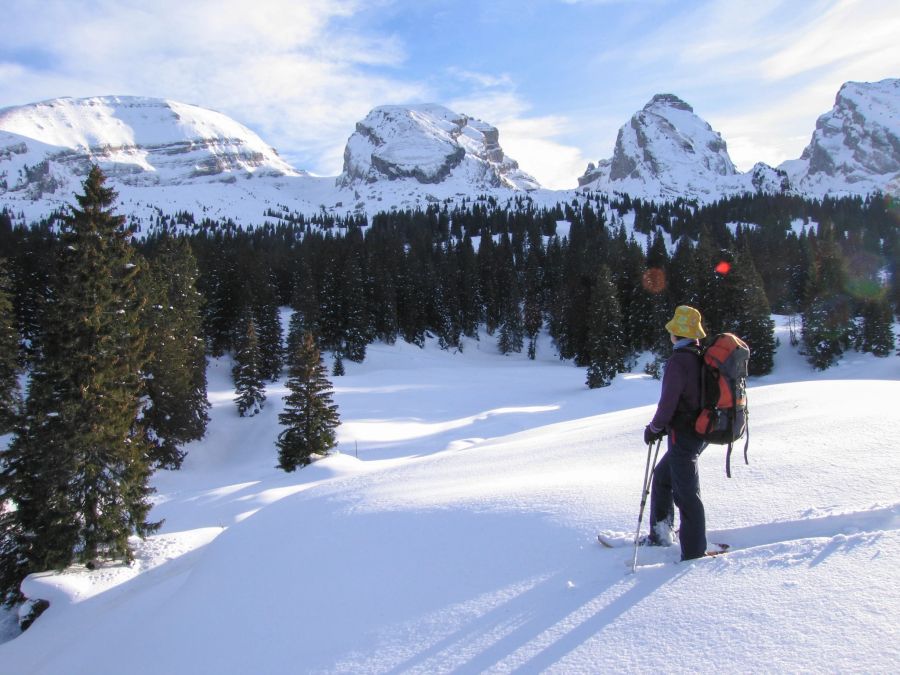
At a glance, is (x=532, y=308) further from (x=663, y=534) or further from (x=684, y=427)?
(x=684, y=427)

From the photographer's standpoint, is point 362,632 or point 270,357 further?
point 270,357

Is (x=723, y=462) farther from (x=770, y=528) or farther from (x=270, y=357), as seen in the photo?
(x=270, y=357)

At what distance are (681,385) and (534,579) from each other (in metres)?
2.38

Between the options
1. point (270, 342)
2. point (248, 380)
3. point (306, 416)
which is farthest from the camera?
point (270, 342)

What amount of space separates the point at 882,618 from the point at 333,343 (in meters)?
58.0

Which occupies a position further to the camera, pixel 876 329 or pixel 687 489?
pixel 876 329

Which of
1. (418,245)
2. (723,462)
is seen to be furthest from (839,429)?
(418,245)

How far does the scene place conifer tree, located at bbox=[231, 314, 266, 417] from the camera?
38.1 m

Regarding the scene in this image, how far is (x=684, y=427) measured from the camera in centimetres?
492

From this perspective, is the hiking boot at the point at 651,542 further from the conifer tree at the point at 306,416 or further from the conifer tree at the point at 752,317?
the conifer tree at the point at 752,317

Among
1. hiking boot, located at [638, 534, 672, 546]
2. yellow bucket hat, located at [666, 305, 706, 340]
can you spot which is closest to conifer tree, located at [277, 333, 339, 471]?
hiking boot, located at [638, 534, 672, 546]

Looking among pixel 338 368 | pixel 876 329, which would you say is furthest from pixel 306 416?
pixel 876 329

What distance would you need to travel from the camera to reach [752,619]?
3.66 m

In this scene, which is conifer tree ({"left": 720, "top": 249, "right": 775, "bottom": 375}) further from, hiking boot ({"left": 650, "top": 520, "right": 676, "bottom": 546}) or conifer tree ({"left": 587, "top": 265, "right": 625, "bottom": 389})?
hiking boot ({"left": 650, "top": 520, "right": 676, "bottom": 546})
